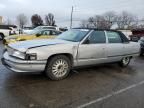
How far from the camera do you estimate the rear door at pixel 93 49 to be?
5965mm

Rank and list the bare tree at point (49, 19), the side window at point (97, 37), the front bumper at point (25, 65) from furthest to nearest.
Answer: the bare tree at point (49, 19) → the side window at point (97, 37) → the front bumper at point (25, 65)

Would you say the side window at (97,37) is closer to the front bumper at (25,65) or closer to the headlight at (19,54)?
the front bumper at (25,65)

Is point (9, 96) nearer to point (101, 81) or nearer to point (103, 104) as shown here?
point (103, 104)

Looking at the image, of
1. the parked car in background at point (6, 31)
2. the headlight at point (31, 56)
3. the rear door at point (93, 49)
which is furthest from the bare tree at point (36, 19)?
the headlight at point (31, 56)

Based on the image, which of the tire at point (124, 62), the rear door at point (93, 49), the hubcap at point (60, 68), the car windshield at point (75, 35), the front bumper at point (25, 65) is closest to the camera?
the front bumper at point (25, 65)

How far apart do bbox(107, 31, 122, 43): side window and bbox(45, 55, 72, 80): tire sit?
201 cm

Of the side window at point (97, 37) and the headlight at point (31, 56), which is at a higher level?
the side window at point (97, 37)

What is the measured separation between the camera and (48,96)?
172 inches

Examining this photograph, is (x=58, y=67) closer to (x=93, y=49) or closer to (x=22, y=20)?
(x=93, y=49)

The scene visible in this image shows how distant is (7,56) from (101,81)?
2.77 m

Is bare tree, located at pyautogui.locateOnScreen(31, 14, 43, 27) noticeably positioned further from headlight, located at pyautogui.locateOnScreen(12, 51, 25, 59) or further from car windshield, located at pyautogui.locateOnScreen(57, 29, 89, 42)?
headlight, located at pyautogui.locateOnScreen(12, 51, 25, 59)

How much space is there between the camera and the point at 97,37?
6.53 meters

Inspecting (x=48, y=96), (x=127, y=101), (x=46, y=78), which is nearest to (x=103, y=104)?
(x=127, y=101)

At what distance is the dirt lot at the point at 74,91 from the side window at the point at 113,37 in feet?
4.12
